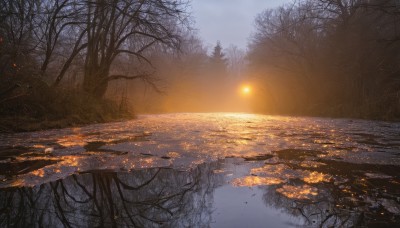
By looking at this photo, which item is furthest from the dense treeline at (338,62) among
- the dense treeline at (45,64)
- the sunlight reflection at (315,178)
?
the sunlight reflection at (315,178)

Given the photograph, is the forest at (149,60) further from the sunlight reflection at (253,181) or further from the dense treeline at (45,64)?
the sunlight reflection at (253,181)

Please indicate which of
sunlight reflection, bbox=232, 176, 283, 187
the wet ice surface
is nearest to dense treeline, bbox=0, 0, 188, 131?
the wet ice surface

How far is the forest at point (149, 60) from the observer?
7945 millimetres

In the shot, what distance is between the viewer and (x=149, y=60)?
2009 centimetres

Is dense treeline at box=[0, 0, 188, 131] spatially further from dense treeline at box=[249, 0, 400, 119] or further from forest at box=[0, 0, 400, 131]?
dense treeline at box=[249, 0, 400, 119]

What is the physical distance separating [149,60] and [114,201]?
18.6 m

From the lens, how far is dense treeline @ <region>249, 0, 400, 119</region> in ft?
45.5

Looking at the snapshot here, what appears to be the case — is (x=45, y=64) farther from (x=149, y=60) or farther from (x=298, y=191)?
(x=149, y=60)

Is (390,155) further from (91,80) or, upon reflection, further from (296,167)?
(91,80)

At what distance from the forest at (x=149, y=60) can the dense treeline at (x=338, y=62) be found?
0.06 metres

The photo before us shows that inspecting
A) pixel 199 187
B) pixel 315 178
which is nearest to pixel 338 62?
pixel 315 178

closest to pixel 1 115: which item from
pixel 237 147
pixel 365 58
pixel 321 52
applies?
pixel 237 147

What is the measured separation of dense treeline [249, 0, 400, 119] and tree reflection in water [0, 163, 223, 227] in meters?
9.34

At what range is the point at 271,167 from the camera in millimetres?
3318
